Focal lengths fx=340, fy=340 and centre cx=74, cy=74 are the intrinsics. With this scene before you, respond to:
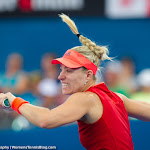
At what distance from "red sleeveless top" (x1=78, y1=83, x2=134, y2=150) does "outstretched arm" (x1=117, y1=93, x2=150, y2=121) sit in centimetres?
29

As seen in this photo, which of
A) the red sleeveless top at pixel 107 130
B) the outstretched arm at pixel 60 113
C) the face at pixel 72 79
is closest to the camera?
the outstretched arm at pixel 60 113

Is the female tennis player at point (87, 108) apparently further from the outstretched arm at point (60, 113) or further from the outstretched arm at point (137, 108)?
the outstretched arm at point (137, 108)

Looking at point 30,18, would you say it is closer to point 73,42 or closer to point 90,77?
point 73,42

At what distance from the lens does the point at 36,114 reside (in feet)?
7.52

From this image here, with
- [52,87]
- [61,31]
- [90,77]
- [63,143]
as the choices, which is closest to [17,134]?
[63,143]

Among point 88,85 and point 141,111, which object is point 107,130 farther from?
point 141,111

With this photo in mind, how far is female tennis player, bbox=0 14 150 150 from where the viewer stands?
7.47 ft

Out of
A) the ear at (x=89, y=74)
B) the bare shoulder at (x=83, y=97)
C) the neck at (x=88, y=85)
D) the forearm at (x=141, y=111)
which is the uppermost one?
the ear at (x=89, y=74)

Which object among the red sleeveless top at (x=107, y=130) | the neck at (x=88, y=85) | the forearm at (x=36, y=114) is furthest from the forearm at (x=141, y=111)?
the forearm at (x=36, y=114)

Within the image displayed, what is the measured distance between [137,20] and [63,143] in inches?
182

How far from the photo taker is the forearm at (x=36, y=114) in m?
2.27

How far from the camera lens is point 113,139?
2.40m

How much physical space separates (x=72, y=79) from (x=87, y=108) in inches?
11.3

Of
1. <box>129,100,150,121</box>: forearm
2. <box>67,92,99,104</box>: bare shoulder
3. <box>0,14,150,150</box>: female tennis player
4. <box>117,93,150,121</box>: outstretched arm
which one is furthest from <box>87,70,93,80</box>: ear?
<box>129,100,150,121</box>: forearm
